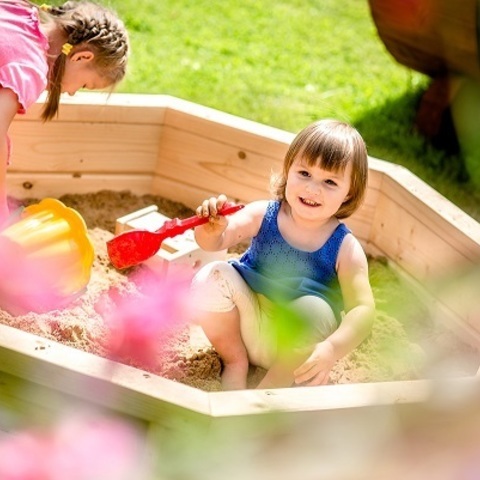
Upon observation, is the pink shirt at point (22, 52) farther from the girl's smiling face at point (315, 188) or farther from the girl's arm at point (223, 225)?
the girl's smiling face at point (315, 188)

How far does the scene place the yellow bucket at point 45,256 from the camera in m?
1.91

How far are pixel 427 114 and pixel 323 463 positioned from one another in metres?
2.97

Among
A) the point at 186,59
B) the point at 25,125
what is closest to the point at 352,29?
the point at 186,59

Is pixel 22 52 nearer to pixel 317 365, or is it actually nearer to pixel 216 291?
pixel 216 291

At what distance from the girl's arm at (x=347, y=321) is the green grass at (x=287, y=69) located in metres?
1.04

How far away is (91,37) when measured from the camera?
209 cm

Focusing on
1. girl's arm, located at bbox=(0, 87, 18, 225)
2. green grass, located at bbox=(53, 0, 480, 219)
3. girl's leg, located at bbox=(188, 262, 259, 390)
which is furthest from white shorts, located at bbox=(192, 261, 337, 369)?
green grass, located at bbox=(53, 0, 480, 219)

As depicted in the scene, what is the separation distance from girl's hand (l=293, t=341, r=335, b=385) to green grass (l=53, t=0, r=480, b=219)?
127 cm

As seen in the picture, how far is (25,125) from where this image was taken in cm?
229

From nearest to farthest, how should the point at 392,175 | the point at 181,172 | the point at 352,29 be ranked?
the point at 392,175, the point at 181,172, the point at 352,29

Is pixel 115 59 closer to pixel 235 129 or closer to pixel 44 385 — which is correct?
pixel 235 129

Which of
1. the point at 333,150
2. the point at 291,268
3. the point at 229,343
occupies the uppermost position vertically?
the point at 333,150

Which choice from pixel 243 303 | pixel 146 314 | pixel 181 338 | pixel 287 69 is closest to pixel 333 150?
pixel 243 303

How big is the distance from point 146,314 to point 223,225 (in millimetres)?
788
